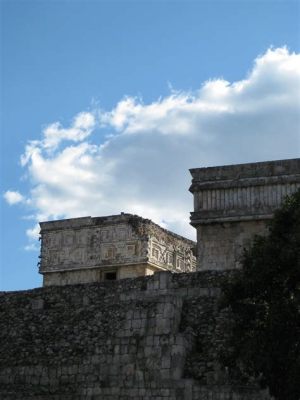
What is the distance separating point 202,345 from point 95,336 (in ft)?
8.80

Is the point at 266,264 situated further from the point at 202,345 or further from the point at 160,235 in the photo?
the point at 160,235

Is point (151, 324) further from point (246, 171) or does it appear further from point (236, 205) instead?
point (246, 171)

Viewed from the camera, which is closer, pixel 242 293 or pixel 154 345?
pixel 242 293

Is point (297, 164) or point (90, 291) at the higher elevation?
point (297, 164)

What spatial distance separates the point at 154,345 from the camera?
15062 millimetres

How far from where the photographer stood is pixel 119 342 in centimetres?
1554

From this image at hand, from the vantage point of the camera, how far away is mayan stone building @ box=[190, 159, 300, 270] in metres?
20.3

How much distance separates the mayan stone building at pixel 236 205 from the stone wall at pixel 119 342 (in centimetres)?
337

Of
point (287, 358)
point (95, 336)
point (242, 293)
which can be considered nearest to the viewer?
point (287, 358)

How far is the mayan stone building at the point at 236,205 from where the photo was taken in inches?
798

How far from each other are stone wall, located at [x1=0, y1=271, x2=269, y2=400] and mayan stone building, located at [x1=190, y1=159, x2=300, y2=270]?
3367 mm

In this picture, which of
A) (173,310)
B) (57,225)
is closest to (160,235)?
(57,225)

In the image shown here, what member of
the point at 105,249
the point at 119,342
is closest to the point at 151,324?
the point at 119,342

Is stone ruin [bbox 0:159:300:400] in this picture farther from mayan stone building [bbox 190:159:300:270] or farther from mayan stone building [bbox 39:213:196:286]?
mayan stone building [bbox 39:213:196:286]
